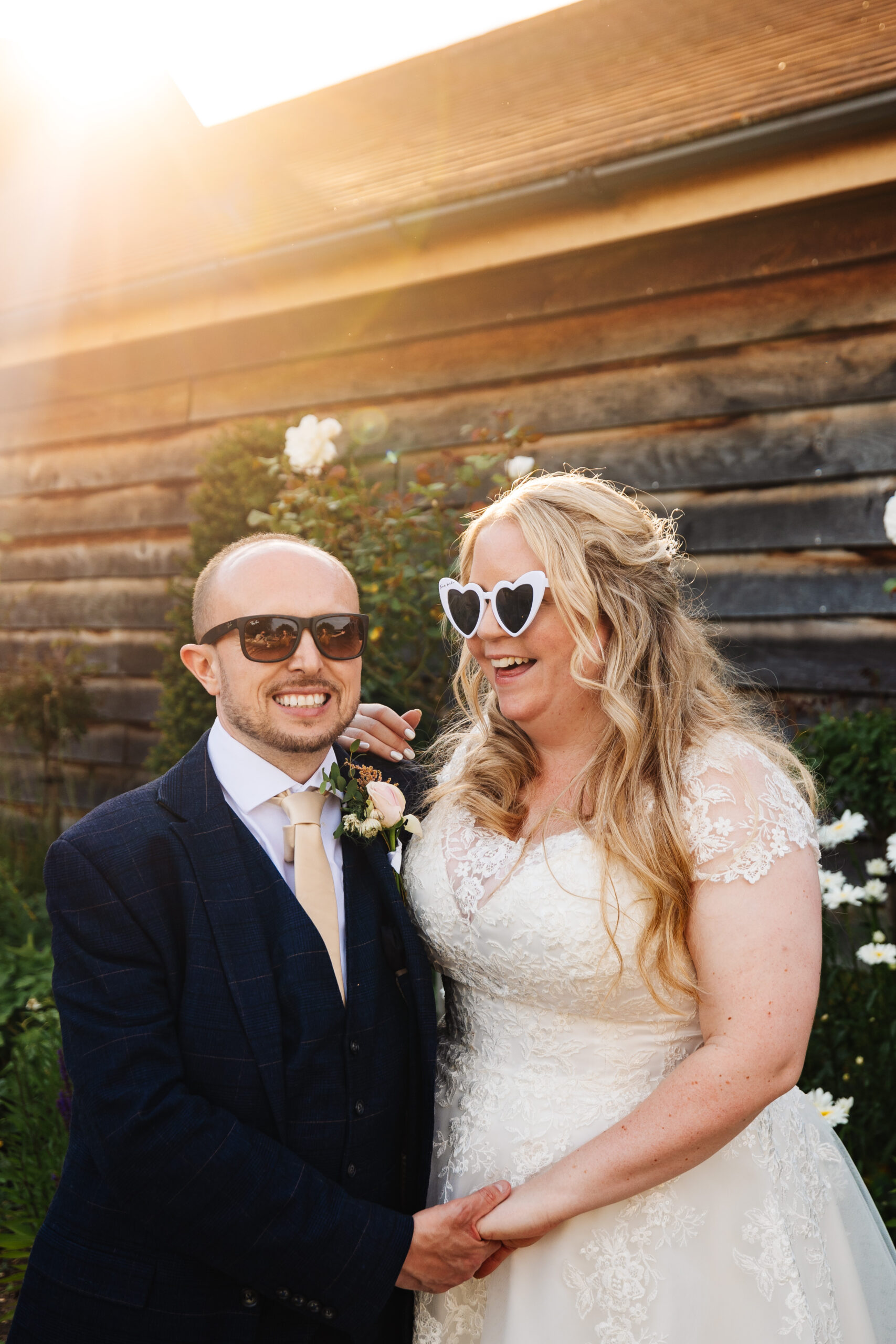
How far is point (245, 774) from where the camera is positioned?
199 cm

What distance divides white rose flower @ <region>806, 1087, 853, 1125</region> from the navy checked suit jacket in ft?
4.89

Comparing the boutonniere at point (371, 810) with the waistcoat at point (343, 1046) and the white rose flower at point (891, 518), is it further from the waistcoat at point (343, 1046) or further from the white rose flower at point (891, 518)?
the white rose flower at point (891, 518)

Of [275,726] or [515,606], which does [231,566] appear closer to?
[275,726]

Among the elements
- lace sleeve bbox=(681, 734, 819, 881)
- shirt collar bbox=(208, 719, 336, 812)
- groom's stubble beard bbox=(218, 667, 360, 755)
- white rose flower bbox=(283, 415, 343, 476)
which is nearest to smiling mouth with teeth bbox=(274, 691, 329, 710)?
groom's stubble beard bbox=(218, 667, 360, 755)

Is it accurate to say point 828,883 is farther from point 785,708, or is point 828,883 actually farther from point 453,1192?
point 453,1192

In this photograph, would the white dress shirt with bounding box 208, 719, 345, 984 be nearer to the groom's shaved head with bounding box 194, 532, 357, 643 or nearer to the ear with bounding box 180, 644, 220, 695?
the ear with bounding box 180, 644, 220, 695

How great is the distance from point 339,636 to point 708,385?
10.2 feet

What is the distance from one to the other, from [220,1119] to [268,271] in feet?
15.6

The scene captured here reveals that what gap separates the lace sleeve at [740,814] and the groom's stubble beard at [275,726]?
779mm

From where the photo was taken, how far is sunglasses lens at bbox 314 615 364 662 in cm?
203

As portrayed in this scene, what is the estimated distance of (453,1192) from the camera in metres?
1.96

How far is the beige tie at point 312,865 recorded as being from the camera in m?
1.89

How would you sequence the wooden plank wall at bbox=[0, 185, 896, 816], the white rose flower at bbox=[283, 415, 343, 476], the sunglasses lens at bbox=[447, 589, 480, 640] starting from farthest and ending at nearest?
1. the white rose flower at bbox=[283, 415, 343, 476]
2. the wooden plank wall at bbox=[0, 185, 896, 816]
3. the sunglasses lens at bbox=[447, 589, 480, 640]

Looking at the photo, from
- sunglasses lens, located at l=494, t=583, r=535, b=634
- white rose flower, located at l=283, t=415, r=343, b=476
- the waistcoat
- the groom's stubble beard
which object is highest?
white rose flower, located at l=283, t=415, r=343, b=476
